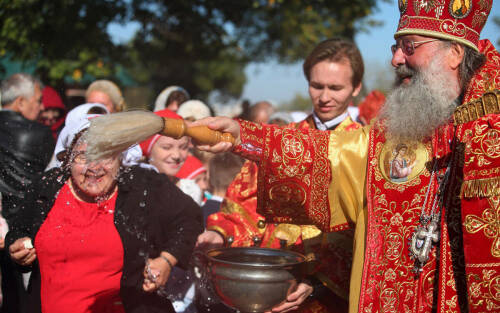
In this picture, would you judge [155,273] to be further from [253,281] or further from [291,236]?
[291,236]

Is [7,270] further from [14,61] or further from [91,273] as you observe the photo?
[14,61]

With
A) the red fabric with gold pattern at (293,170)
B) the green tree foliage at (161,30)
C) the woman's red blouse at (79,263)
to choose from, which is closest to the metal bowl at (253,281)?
the red fabric with gold pattern at (293,170)

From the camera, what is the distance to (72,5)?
9.96 m

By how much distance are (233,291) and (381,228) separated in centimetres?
85

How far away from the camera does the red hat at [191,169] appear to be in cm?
517

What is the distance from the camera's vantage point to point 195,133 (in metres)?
2.49

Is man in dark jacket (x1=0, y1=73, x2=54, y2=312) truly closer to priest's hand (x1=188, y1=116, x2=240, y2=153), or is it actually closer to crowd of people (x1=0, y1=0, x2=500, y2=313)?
crowd of people (x1=0, y1=0, x2=500, y2=313)

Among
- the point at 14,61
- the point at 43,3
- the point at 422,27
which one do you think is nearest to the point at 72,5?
the point at 43,3

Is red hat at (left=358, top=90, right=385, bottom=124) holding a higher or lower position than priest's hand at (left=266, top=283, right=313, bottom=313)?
higher

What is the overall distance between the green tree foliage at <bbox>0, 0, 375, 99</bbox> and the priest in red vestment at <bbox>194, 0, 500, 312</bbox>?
7392 mm

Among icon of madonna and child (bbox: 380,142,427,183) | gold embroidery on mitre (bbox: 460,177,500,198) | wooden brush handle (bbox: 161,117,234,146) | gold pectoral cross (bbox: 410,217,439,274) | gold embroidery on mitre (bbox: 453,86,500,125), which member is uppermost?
gold embroidery on mitre (bbox: 453,86,500,125)

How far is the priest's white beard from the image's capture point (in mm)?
2619

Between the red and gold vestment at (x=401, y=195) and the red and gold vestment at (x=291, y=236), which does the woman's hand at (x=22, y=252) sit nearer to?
the red and gold vestment at (x=291, y=236)

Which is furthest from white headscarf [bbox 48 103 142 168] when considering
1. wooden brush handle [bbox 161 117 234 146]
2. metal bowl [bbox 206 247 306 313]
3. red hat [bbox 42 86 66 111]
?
red hat [bbox 42 86 66 111]
